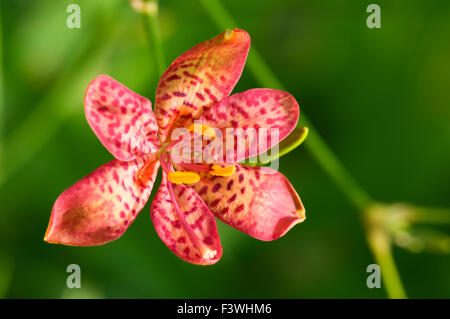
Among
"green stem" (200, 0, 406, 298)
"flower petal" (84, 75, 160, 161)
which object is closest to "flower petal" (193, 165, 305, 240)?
"flower petal" (84, 75, 160, 161)

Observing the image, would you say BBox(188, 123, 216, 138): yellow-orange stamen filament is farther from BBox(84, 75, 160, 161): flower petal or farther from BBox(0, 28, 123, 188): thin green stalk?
BBox(0, 28, 123, 188): thin green stalk

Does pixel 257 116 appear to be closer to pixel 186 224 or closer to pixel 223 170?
pixel 223 170

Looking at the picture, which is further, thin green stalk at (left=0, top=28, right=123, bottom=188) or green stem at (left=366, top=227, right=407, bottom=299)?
thin green stalk at (left=0, top=28, right=123, bottom=188)

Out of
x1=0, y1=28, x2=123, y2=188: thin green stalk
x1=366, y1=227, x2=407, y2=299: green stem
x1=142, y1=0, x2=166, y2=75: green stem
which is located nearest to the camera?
x1=142, y1=0, x2=166, y2=75: green stem

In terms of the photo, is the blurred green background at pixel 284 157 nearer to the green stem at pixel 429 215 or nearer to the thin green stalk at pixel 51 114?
the thin green stalk at pixel 51 114

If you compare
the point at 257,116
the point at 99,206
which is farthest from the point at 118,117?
the point at 257,116

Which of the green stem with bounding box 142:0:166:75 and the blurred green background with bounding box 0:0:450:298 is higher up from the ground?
the green stem with bounding box 142:0:166:75
